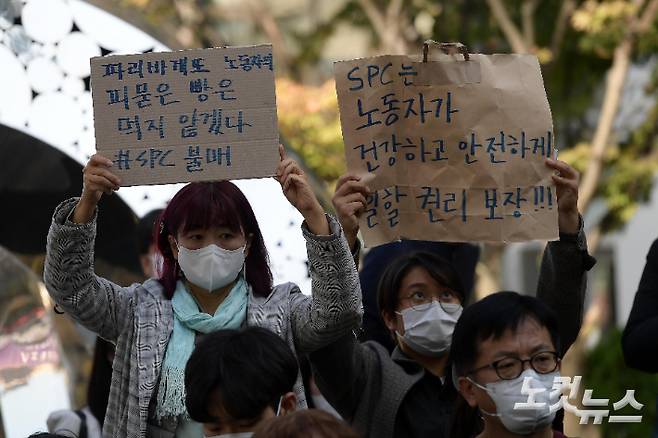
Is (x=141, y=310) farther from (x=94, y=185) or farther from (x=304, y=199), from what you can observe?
(x=304, y=199)

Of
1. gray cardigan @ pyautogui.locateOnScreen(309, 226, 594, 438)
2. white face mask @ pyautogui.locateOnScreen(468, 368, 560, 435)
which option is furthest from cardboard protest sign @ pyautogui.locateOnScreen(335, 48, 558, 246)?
white face mask @ pyautogui.locateOnScreen(468, 368, 560, 435)

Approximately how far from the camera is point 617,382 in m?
13.5

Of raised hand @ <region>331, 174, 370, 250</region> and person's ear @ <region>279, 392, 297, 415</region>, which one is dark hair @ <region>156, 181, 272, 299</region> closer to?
raised hand @ <region>331, 174, 370, 250</region>

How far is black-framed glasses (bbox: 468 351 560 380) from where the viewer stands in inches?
165

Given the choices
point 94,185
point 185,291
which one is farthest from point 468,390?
point 94,185

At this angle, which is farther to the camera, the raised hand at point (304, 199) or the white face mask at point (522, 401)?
the raised hand at point (304, 199)

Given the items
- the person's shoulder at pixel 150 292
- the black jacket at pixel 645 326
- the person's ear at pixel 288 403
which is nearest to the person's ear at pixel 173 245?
the person's shoulder at pixel 150 292

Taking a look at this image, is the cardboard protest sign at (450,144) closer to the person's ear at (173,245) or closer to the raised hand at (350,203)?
the raised hand at (350,203)

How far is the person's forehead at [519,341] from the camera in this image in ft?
13.9

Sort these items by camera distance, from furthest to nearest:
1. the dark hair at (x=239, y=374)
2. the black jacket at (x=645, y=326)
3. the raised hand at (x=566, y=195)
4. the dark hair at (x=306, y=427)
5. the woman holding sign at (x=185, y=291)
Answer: the black jacket at (x=645, y=326) < the raised hand at (x=566, y=195) < the woman holding sign at (x=185, y=291) < the dark hair at (x=239, y=374) < the dark hair at (x=306, y=427)

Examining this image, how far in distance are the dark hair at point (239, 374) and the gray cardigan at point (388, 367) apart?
698mm

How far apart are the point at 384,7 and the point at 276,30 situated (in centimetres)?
225

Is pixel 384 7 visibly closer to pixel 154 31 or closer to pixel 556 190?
pixel 154 31

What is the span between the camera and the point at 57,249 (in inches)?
166
